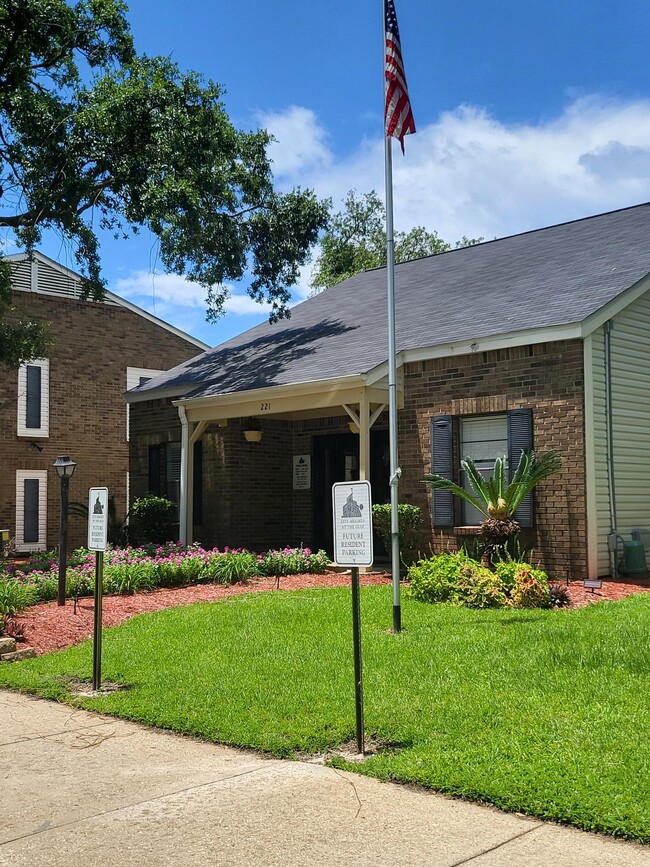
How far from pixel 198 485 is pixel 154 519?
1141 millimetres

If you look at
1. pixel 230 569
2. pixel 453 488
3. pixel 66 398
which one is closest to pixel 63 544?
pixel 230 569

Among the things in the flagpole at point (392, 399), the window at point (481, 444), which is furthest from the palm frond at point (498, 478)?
the flagpole at point (392, 399)

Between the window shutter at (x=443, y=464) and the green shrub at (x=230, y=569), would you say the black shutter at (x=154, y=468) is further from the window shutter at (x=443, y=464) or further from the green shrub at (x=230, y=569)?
the window shutter at (x=443, y=464)

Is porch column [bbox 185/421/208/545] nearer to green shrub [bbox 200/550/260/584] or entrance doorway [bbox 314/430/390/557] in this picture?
entrance doorway [bbox 314/430/390/557]

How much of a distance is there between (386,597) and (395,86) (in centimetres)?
589

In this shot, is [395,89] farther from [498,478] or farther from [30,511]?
[30,511]

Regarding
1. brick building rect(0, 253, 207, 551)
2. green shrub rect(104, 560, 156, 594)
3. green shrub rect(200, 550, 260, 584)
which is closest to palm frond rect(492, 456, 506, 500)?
green shrub rect(200, 550, 260, 584)

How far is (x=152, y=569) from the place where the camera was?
1323 cm

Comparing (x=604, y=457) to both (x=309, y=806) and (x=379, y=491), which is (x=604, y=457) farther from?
(x=309, y=806)

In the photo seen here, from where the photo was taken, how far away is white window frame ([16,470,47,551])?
23500 mm

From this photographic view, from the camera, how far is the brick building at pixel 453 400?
12.1 m

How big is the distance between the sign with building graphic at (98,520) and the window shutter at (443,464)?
6.76m

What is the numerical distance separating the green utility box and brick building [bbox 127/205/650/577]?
24 centimetres

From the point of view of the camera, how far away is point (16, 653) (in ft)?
27.9
